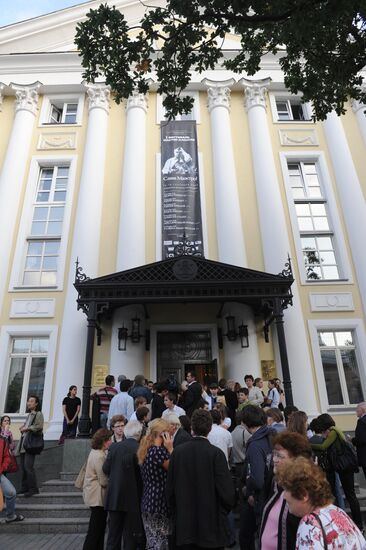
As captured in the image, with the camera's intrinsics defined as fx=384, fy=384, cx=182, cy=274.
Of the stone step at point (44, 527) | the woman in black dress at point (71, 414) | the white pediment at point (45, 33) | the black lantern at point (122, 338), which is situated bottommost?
the stone step at point (44, 527)

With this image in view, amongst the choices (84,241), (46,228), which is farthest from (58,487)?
(46,228)

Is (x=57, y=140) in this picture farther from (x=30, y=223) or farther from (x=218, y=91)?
(x=218, y=91)

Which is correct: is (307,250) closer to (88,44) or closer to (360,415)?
(360,415)

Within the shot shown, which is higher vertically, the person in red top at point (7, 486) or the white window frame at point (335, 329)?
the white window frame at point (335, 329)

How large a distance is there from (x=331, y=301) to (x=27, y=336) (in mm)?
9842

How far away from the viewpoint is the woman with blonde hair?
358cm

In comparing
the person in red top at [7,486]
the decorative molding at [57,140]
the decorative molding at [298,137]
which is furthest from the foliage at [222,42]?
the decorative molding at [57,140]

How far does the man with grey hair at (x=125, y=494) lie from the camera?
13.1ft

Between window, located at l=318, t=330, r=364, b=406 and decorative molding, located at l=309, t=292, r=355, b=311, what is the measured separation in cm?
77

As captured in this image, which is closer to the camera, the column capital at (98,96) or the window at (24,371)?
A: the window at (24,371)

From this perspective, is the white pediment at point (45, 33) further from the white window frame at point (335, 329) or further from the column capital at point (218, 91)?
the white window frame at point (335, 329)

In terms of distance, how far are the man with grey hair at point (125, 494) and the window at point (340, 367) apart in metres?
8.95

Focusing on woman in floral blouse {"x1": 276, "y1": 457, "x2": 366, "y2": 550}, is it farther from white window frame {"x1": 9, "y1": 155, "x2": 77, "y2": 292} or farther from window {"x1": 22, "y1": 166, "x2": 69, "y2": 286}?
window {"x1": 22, "y1": 166, "x2": 69, "y2": 286}

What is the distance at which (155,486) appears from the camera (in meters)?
3.62
